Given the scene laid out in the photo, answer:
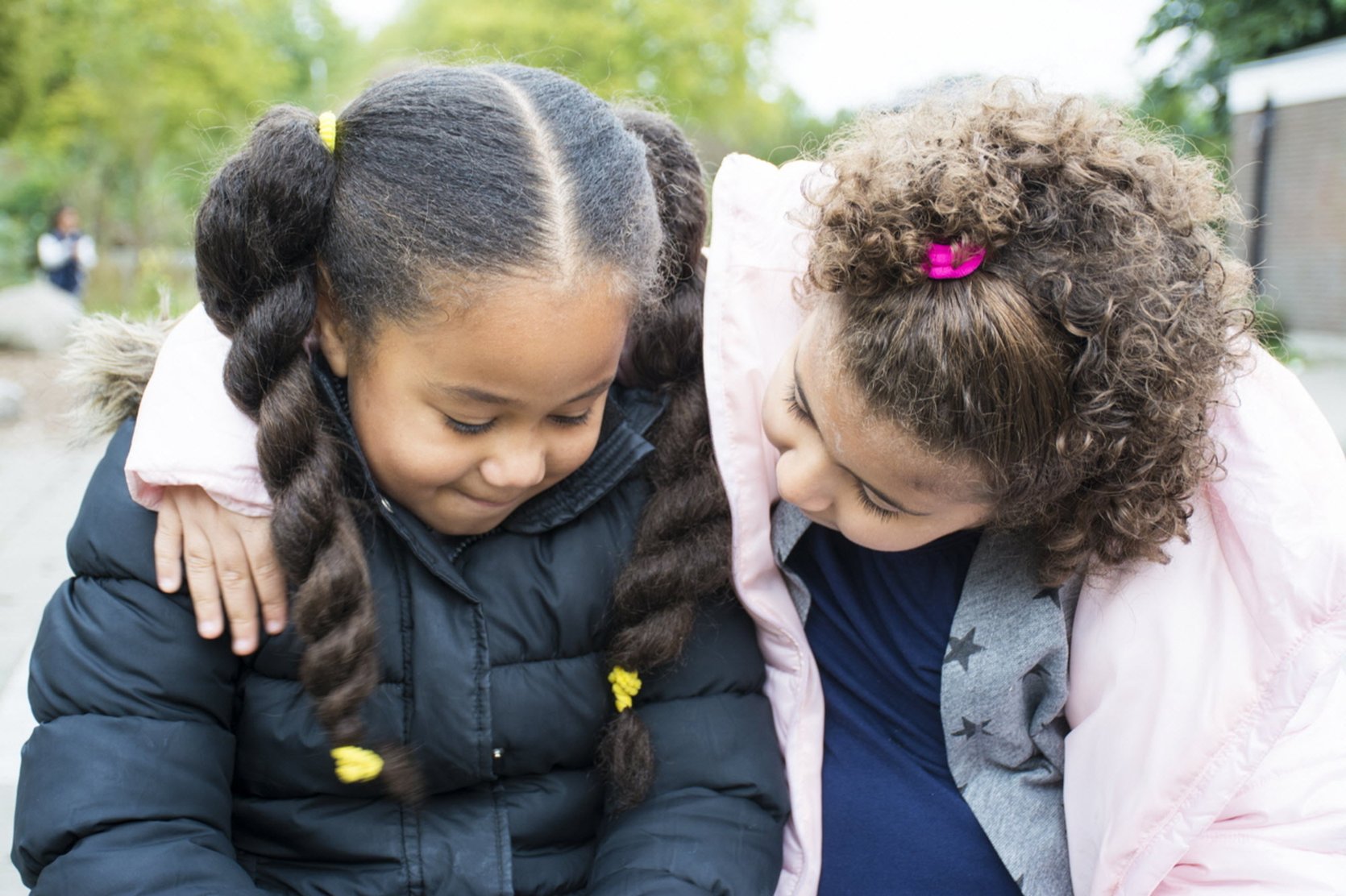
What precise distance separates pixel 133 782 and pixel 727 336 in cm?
103

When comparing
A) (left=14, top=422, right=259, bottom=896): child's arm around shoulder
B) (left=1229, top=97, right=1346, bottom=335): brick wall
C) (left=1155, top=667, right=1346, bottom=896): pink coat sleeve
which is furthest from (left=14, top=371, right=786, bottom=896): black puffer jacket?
(left=1229, top=97, right=1346, bottom=335): brick wall

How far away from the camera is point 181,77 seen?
13461mm

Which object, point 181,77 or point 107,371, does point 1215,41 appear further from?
point 107,371

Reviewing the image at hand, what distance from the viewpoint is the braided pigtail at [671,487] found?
1.69 metres

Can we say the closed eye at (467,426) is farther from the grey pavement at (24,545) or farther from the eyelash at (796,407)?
the grey pavement at (24,545)

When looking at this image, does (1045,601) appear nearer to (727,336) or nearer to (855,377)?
(855,377)

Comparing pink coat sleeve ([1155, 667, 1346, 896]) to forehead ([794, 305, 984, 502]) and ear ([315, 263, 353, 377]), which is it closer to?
forehead ([794, 305, 984, 502])

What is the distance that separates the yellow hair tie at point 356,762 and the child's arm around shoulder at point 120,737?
179 mm

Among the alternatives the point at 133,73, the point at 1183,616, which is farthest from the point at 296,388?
the point at 133,73

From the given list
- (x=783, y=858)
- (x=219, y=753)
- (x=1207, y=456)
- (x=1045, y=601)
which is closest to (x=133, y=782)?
(x=219, y=753)

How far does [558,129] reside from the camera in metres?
1.54

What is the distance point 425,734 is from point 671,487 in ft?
1.70

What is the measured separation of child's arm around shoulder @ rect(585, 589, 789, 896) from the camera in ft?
5.49

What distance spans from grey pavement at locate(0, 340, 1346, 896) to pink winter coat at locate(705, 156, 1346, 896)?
45.6 inches
